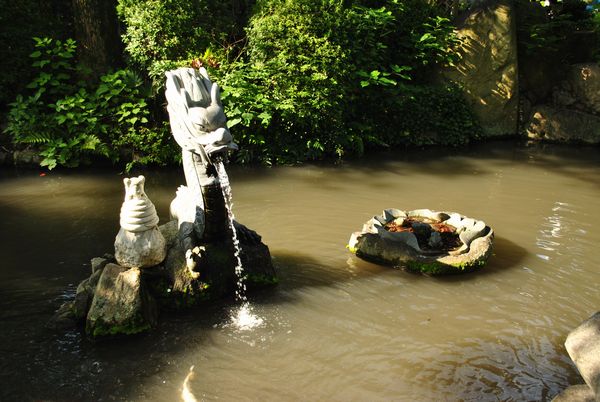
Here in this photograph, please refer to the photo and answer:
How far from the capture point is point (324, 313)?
4801 mm

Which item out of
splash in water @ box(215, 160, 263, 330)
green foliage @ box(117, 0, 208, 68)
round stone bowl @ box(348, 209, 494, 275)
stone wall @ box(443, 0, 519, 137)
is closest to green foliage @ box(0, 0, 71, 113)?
green foliage @ box(117, 0, 208, 68)

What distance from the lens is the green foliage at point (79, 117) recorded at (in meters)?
9.62

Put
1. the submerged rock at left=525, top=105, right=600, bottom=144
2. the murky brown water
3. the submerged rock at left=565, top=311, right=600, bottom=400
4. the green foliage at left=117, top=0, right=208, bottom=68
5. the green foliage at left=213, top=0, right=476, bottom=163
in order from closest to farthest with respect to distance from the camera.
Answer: the submerged rock at left=565, top=311, right=600, bottom=400, the murky brown water, the green foliage at left=213, top=0, right=476, bottom=163, the green foliage at left=117, top=0, right=208, bottom=68, the submerged rock at left=525, top=105, right=600, bottom=144

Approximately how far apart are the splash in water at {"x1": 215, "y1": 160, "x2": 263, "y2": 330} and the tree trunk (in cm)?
723

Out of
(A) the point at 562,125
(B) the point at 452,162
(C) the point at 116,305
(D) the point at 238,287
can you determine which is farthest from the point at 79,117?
(A) the point at 562,125

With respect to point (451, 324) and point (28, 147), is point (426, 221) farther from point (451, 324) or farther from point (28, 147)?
point (28, 147)

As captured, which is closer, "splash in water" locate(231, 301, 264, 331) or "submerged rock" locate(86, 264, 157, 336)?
"submerged rock" locate(86, 264, 157, 336)

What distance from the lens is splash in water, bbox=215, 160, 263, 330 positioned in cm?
456

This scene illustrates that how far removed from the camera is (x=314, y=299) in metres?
5.05

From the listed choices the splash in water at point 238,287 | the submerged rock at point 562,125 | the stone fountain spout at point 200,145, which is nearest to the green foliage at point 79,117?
the stone fountain spout at point 200,145

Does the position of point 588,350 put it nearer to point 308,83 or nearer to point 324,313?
point 324,313

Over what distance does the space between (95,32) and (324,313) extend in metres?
8.89

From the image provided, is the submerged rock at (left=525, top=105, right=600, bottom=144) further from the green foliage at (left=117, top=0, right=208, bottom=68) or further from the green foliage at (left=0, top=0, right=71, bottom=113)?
the green foliage at (left=0, top=0, right=71, bottom=113)

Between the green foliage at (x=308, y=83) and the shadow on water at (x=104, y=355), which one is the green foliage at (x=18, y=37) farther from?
the shadow on water at (x=104, y=355)
